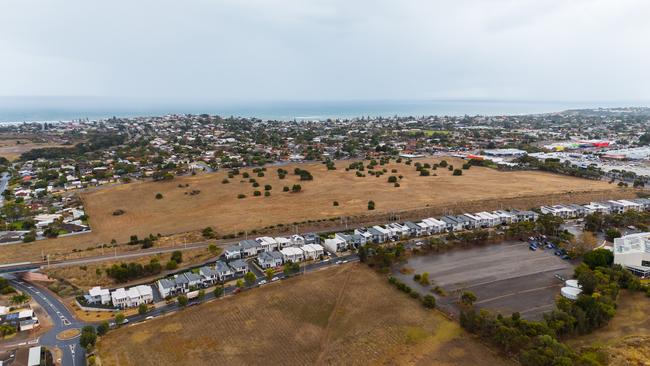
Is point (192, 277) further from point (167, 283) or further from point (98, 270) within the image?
point (98, 270)

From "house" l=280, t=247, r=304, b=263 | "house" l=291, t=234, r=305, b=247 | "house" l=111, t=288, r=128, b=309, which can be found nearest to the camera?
"house" l=111, t=288, r=128, b=309

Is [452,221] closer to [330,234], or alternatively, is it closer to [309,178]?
[330,234]

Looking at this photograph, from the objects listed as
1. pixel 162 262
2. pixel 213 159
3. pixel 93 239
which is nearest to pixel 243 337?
pixel 162 262

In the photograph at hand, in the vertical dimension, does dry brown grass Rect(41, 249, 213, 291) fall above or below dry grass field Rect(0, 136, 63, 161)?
below

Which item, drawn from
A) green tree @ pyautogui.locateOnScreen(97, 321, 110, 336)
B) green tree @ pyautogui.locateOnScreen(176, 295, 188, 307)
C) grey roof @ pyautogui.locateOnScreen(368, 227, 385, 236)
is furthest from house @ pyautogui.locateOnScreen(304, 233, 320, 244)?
green tree @ pyautogui.locateOnScreen(97, 321, 110, 336)

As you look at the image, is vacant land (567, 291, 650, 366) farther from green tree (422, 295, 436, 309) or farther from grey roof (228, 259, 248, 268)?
grey roof (228, 259, 248, 268)

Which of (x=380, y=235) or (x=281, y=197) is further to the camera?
(x=281, y=197)

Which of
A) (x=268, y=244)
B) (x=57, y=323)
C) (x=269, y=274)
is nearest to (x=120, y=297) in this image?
(x=57, y=323)
